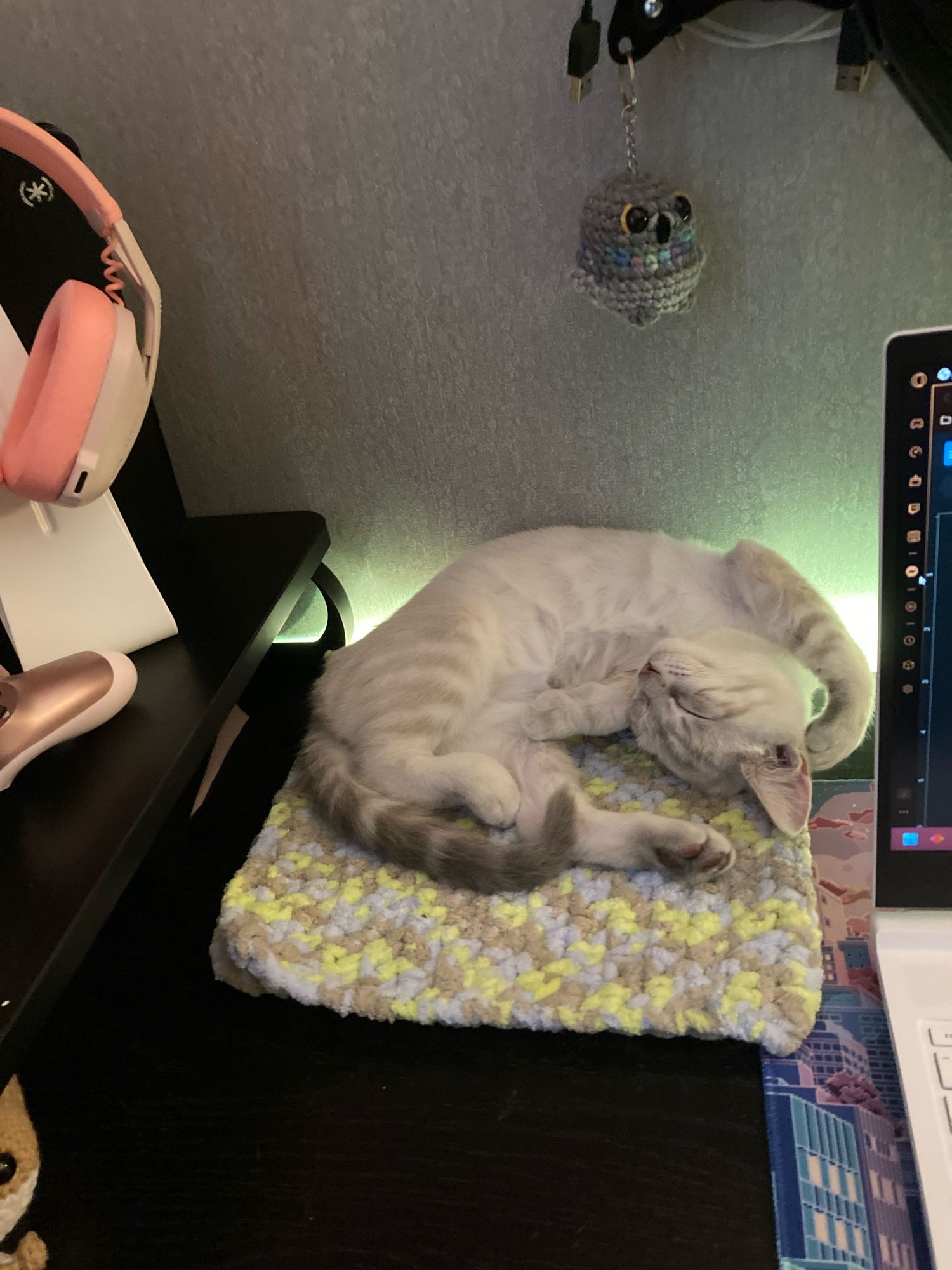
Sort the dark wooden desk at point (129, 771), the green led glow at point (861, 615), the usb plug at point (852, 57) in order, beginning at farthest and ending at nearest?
the green led glow at point (861, 615)
the usb plug at point (852, 57)
the dark wooden desk at point (129, 771)

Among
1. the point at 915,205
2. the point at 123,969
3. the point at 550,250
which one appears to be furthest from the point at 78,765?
the point at 915,205

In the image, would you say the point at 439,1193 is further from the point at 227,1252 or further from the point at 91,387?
the point at 91,387

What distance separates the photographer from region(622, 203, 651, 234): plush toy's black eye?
0.87m

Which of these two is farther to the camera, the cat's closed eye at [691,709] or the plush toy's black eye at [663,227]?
the cat's closed eye at [691,709]

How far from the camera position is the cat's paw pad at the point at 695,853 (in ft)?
2.79

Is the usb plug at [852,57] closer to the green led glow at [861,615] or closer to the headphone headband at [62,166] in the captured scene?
the green led glow at [861,615]

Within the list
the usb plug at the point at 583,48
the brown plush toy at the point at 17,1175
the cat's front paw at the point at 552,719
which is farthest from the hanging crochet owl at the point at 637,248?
the brown plush toy at the point at 17,1175

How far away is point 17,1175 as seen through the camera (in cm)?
Result: 66

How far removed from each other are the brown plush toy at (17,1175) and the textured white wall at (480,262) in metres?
0.83

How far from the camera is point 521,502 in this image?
1.23 m

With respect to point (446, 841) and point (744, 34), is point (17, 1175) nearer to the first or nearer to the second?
point (446, 841)

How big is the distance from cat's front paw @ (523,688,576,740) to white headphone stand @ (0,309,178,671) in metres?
0.47

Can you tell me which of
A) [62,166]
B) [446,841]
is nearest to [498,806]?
[446,841]

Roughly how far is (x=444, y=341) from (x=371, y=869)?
26.4 inches
